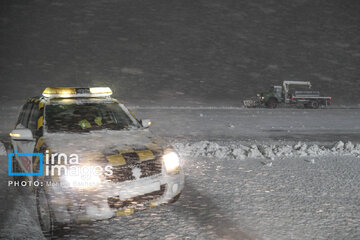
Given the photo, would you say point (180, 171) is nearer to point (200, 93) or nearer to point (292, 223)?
point (292, 223)

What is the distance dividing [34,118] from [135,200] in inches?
84.3

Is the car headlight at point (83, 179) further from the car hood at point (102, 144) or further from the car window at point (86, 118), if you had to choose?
the car window at point (86, 118)

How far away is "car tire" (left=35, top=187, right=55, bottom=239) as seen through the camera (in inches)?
143

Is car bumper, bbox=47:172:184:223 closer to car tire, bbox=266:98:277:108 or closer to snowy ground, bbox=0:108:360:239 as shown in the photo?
snowy ground, bbox=0:108:360:239

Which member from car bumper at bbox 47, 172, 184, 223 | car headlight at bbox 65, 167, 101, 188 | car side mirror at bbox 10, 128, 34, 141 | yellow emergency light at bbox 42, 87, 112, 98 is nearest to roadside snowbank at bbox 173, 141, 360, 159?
yellow emergency light at bbox 42, 87, 112, 98

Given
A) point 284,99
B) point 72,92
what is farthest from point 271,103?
point 72,92

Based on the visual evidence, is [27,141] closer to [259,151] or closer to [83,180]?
[83,180]

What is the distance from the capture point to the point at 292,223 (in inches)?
160

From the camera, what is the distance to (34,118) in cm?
498

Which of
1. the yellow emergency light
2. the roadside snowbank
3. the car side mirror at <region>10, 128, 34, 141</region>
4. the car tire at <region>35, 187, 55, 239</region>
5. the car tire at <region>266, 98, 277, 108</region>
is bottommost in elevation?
the car tire at <region>266, 98, 277, 108</region>

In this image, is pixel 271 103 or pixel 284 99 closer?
pixel 271 103

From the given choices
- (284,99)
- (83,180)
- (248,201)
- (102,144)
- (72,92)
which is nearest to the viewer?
(83,180)

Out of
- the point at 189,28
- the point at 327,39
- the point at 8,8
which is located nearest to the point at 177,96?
the point at 189,28

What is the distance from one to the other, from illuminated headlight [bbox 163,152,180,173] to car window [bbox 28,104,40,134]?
1.93 meters
